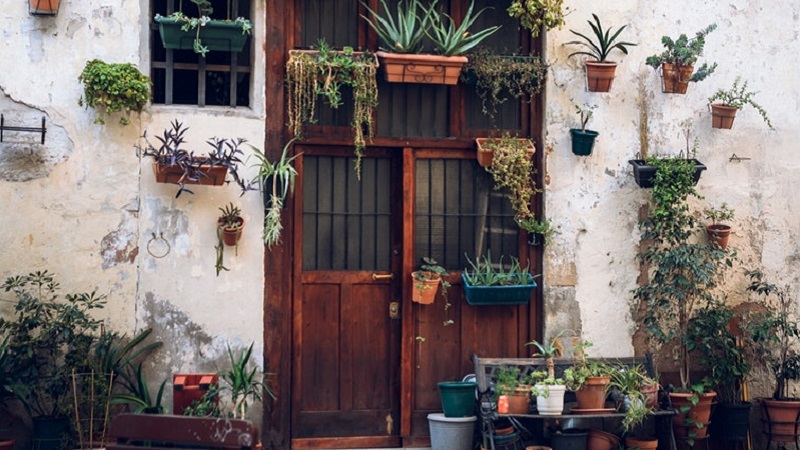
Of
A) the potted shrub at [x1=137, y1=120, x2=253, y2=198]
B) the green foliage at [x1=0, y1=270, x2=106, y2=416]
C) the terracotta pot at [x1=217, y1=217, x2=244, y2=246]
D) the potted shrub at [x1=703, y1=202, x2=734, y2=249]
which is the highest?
the potted shrub at [x1=137, y1=120, x2=253, y2=198]

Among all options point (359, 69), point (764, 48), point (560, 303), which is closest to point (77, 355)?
Answer: point (359, 69)

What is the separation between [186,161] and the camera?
7504 mm

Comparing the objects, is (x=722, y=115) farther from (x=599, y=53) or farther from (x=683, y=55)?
(x=599, y=53)

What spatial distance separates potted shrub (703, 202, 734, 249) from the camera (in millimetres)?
8531

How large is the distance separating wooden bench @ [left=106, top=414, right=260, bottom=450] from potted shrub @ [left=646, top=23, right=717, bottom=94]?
17.7 feet

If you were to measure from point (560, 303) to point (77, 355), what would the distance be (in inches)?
145

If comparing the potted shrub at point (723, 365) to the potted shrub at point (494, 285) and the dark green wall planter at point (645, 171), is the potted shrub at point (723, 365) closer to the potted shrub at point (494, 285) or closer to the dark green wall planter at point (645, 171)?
the dark green wall planter at point (645, 171)

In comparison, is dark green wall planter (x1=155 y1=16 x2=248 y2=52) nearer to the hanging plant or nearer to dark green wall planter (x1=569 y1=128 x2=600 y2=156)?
the hanging plant

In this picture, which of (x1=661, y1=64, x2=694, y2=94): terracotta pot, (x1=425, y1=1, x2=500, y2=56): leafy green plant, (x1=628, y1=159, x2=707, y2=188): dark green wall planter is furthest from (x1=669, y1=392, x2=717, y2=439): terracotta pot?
(x1=425, y1=1, x2=500, y2=56): leafy green plant

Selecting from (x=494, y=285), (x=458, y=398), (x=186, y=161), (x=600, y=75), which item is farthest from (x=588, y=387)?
(x=186, y=161)

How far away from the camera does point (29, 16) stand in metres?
7.54

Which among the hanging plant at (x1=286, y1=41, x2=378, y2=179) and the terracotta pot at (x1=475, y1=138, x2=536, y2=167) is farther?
the terracotta pot at (x1=475, y1=138, x2=536, y2=167)

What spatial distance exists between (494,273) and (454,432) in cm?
128

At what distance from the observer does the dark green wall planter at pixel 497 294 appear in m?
8.09
